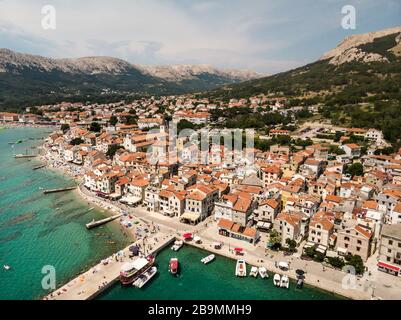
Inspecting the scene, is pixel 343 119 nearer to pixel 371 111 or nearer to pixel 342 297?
pixel 371 111

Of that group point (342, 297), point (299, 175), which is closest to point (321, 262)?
point (342, 297)

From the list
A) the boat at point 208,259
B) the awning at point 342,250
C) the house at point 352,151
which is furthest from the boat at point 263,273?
the house at point 352,151

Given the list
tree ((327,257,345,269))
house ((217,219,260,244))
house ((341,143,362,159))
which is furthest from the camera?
house ((341,143,362,159))

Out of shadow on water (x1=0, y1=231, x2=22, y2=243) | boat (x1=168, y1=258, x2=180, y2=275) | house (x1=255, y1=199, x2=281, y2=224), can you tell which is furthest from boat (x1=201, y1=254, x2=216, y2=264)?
shadow on water (x1=0, y1=231, x2=22, y2=243)

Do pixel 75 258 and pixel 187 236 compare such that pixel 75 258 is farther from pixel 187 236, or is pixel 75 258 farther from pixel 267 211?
pixel 267 211

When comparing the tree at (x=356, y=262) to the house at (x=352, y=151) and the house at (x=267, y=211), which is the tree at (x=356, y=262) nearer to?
the house at (x=267, y=211)

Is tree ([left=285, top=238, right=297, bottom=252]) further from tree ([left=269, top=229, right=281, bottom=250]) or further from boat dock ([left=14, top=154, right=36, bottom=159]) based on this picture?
boat dock ([left=14, top=154, right=36, bottom=159])
